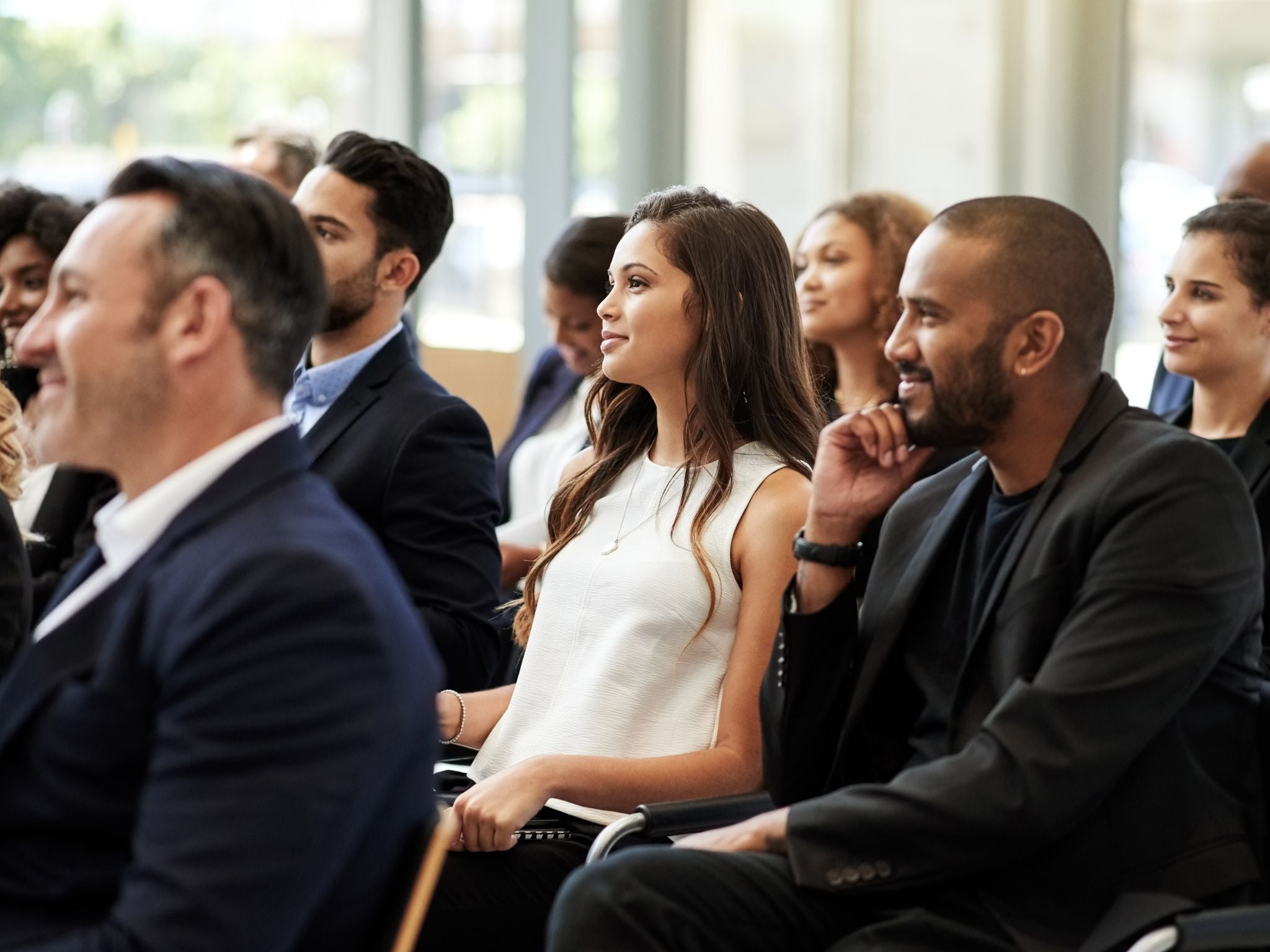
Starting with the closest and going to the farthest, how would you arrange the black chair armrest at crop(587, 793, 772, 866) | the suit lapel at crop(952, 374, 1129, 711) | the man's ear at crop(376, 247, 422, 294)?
1. the suit lapel at crop(952, 374, 1129, 711)
2. the black chair armrest at crop(587, 793, 772, 866)
3. the man's ear at crop(376, 247, 422, 294)

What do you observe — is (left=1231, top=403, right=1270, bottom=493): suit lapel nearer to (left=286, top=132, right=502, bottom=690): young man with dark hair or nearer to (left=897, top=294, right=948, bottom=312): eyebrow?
(left=897, top=294, right=948, bottom=312): eyebrow

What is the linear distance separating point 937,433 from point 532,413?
233 cm

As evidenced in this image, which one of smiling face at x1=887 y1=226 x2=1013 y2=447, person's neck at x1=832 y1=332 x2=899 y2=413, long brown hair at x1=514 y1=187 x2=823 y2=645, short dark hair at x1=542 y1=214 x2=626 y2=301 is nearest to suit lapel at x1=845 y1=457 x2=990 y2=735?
smiling face at x1=887 y1=226 x2=1013 y2=447

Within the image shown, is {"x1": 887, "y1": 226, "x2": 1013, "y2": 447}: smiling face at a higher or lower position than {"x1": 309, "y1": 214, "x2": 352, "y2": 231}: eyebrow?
lower

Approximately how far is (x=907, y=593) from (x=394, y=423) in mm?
1109

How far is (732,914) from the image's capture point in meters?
1.87

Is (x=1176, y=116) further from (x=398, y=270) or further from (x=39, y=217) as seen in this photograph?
(x=39, y=217)

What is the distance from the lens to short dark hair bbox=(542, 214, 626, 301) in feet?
12.3

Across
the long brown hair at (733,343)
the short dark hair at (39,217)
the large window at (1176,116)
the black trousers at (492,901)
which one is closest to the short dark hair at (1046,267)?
the long brown hair at (733,343)

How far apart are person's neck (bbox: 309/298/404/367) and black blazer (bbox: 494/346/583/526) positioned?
106cm

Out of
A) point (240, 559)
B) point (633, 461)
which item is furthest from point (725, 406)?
point (240, 559)

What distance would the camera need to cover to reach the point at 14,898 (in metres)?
1.36

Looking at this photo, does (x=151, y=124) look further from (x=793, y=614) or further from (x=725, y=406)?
(x=793, y=614)

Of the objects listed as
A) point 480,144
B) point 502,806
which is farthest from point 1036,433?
point 480,144
